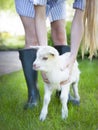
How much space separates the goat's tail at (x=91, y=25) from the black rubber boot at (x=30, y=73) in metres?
0.32

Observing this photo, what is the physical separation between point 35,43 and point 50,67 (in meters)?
0.35

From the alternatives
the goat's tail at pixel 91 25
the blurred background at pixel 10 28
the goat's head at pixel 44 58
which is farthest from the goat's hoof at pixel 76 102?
the blurred background at pixel 10 28

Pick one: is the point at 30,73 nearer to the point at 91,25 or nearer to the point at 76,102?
the point at 76,102

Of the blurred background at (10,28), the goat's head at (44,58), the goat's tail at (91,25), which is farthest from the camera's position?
the blurred background at (10,28)

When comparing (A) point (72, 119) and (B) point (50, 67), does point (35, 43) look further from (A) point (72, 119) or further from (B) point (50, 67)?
(A) point (72, 119)

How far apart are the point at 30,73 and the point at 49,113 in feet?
0.91

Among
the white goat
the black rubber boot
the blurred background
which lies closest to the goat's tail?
the white goat

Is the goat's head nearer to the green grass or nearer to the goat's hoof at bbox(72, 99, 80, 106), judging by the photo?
the green grass

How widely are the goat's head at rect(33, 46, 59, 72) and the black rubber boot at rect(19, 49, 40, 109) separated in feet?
1.18

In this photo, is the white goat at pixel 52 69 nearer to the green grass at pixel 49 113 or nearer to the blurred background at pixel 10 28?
the green grass at pixel 49 113

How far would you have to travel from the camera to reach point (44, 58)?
6.79ft

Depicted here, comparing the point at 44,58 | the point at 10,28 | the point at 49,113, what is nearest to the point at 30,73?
the point at 49,113

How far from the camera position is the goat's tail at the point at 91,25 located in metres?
2.26

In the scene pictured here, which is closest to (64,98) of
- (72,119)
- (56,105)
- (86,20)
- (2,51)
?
(72,119)
